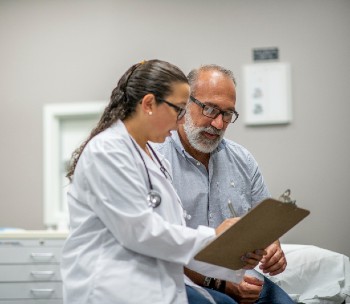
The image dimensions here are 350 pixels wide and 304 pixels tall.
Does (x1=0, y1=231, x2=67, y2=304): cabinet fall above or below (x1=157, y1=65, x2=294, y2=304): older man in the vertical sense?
below

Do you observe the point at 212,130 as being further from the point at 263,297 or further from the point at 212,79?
the point at 263,297

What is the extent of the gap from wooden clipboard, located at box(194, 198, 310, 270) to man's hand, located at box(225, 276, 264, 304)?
303mm

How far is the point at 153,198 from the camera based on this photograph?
1315 mm

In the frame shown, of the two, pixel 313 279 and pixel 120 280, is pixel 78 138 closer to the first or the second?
pixel 313 279

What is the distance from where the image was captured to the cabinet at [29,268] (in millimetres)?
2979

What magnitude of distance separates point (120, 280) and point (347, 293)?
1.24 meters

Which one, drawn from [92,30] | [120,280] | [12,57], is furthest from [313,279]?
[12,57]

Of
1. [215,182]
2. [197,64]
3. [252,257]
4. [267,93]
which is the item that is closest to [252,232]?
[252,257]

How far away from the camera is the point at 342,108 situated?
128 inches

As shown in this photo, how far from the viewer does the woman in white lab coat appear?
47.8 inches

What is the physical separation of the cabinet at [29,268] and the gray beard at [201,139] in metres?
1.42

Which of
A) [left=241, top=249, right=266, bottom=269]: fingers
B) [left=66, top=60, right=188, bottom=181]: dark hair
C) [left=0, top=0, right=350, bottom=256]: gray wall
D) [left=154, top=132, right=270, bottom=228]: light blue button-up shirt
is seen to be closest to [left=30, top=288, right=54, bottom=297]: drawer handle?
[left=0, top=0, right=350, bottom=256]: gray wall

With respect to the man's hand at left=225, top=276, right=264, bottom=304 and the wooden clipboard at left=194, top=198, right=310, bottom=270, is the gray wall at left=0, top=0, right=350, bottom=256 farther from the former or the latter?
the wooden clipboard at left=194, top=198, right=310, bottom=270

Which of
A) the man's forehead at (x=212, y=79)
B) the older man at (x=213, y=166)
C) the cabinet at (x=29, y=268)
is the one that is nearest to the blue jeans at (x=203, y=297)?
the older man at (x=213, y=166)
